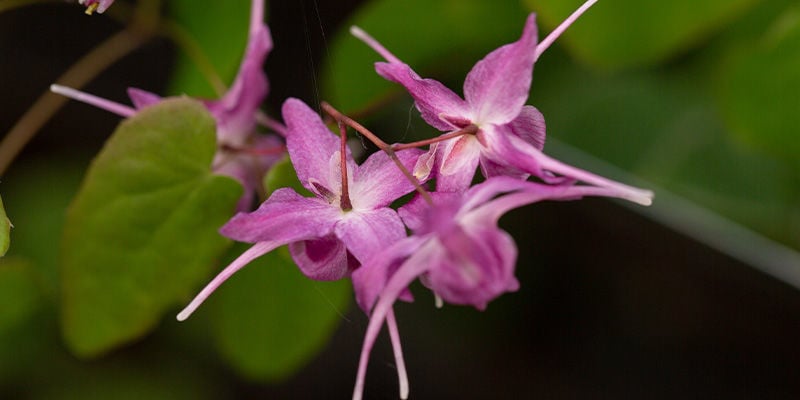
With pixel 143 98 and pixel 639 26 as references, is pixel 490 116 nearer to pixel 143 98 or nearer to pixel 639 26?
pixel 143 98

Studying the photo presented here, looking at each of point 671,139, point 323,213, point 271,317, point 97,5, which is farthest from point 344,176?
point 671,139

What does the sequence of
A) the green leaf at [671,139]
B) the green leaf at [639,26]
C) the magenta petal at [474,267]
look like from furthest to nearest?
1. the green leaf at [671,139]
2. the green leaf at [639,26]
3. the magenta petal at [474,267]

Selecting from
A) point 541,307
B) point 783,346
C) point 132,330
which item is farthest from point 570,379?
point 132,330

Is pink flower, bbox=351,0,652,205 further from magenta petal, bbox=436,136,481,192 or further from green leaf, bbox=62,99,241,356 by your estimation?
green leaf, bbox=62,99,241,356

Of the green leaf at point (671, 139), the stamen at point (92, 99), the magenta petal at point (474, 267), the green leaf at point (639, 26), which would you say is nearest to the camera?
the magenta petal at point (474, 267)

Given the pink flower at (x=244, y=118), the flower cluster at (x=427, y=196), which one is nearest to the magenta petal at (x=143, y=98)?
the pink flower at (x=244, y=118)

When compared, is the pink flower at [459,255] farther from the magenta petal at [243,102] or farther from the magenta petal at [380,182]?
the magenta petal at [243,102]

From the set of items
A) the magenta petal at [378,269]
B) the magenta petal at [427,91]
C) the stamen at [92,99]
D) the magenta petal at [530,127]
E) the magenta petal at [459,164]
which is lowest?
the stamen at [92,99]

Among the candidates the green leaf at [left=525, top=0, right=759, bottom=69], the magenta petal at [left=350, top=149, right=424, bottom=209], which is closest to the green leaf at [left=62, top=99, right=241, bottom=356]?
the magenta petal at [left=350, top=149, right=424, bottom=209]
